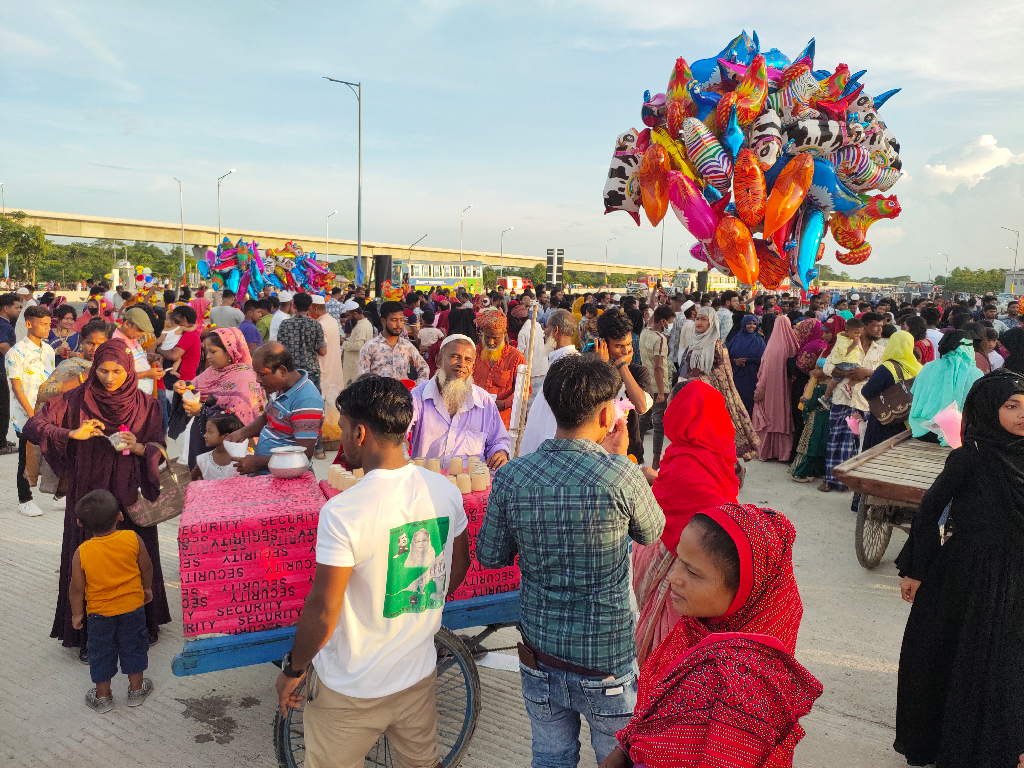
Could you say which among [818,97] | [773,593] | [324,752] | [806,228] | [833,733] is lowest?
[833,733]

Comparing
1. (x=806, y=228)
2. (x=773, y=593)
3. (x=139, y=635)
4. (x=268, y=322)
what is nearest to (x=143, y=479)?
(x=139, y=635)

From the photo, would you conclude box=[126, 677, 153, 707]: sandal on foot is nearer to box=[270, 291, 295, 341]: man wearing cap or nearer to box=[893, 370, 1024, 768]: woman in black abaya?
box=[893, 370, 1024, 768]: woman in black abaya

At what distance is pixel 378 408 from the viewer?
2.09 m

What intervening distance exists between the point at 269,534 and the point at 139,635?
5.16 ft

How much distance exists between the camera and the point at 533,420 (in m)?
3.53

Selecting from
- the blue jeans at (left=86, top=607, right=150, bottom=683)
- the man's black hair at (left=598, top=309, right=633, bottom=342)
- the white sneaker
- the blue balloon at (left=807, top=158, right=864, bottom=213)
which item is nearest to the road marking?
the man's black hair at (left=598, top=309, right=633, bottom=342)

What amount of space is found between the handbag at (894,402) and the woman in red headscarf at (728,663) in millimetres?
4890

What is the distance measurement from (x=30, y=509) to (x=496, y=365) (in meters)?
4.40

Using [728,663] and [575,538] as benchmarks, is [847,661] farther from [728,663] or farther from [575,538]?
[728,663]

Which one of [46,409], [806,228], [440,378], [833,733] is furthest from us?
[806,228]

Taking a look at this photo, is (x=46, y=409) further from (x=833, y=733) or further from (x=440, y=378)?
(x=833, y=733)

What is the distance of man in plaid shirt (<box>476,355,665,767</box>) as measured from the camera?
2.04 meters

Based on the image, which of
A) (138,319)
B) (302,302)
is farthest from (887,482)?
(138,319)

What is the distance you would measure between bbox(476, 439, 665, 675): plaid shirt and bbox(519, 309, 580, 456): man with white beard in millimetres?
463
